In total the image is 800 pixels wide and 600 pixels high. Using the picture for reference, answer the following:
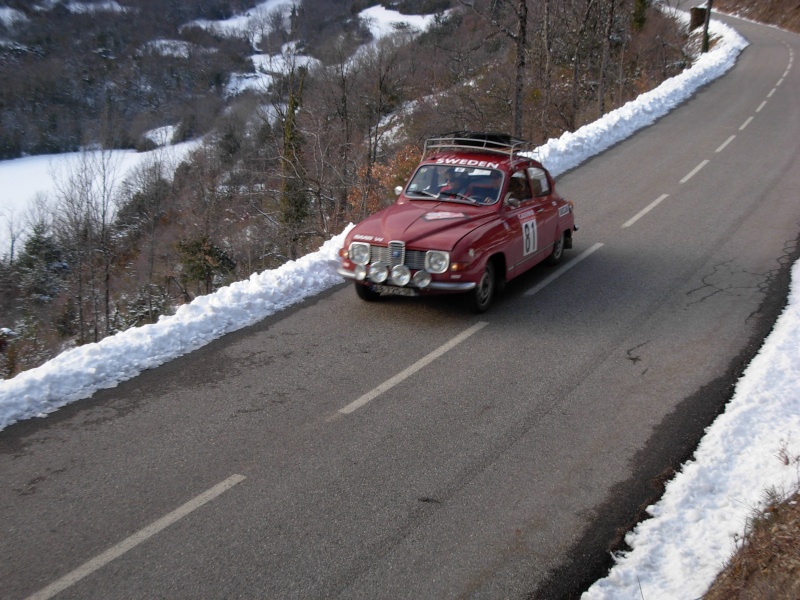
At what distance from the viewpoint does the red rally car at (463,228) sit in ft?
27.0

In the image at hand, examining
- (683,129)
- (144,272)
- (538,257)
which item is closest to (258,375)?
(538,257)

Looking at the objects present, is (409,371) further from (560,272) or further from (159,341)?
(560,272)

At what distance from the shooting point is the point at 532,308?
9000mm

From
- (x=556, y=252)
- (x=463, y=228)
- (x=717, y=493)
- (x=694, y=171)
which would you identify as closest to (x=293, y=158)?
(x=694, y=171)

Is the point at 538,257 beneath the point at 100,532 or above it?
above

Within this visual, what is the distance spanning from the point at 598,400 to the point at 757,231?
731 cm

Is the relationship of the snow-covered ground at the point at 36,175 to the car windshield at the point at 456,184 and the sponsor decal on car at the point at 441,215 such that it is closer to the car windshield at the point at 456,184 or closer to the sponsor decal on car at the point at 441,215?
the car windshield at the point at 456,184

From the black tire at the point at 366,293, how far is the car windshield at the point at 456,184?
1.48 m

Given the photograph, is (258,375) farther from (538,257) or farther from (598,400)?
(538,257)

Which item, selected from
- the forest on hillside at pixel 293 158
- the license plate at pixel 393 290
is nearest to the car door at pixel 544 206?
the license plate at pixel 393 290

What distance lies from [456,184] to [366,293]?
6.40ft

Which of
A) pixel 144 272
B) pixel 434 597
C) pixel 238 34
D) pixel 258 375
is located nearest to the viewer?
pixel 434 597

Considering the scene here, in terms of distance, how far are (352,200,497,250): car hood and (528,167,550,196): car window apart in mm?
1293

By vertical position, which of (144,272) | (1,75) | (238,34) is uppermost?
(238,34)
